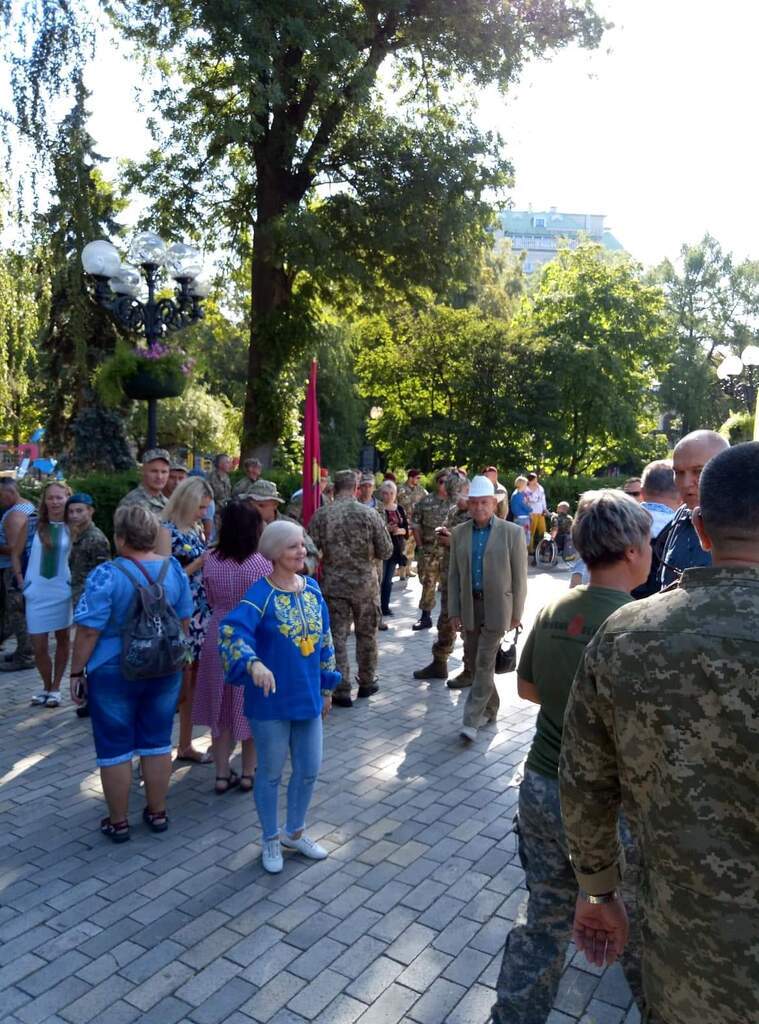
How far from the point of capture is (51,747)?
619cm

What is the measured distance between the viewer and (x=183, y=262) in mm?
10586

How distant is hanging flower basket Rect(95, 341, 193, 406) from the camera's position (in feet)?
33.3

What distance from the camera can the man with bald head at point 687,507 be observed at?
397cm

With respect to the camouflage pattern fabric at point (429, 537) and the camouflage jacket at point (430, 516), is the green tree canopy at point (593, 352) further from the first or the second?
the camouflage jacket at point (430, 516)

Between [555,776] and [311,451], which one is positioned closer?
[555,776]

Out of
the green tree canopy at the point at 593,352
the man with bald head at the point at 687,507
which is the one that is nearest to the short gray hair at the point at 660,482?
the man with bald head at the point at 687,507

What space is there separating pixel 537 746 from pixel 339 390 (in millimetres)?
33039

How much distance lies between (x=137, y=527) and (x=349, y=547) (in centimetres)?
282

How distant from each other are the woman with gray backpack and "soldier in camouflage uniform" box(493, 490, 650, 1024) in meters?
2.34

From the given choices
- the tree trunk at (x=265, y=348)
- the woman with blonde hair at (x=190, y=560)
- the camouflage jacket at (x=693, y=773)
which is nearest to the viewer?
the camouflage jacket at (x=693, y=773)

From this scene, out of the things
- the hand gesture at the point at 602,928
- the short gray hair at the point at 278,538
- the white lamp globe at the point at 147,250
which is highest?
the white lamp globe at the point at 147,250

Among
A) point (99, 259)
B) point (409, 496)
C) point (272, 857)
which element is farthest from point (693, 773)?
point (409, 496)

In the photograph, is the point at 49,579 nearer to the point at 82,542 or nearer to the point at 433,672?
the point at 82,542

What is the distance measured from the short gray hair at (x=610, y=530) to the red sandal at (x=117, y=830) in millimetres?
3192
